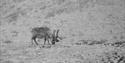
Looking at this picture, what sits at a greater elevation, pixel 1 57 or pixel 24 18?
pixel 24 18

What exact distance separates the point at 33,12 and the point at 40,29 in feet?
45.3

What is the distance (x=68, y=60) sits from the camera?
1195 centimetres

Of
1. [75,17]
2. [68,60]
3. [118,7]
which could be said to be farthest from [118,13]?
[68,60]

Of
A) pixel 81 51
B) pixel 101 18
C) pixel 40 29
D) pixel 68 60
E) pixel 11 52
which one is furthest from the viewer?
pixel 101 18

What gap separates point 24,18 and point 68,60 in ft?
59.4

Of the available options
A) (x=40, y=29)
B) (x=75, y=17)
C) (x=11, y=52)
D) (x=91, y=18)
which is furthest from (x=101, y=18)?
(x=11, y=52)

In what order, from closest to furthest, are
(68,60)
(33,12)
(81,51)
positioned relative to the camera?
(68,60)
(81,51)
(33,12)

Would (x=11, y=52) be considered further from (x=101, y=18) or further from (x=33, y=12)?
(x=33, y=12)

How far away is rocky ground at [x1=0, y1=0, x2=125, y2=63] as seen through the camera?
42.8 feet

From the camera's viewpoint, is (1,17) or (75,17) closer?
(75,17)

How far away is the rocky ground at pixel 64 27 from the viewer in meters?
13.1

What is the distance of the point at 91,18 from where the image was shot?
26.0 meters

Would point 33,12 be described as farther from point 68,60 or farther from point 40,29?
point 68,60

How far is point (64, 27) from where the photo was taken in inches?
956
